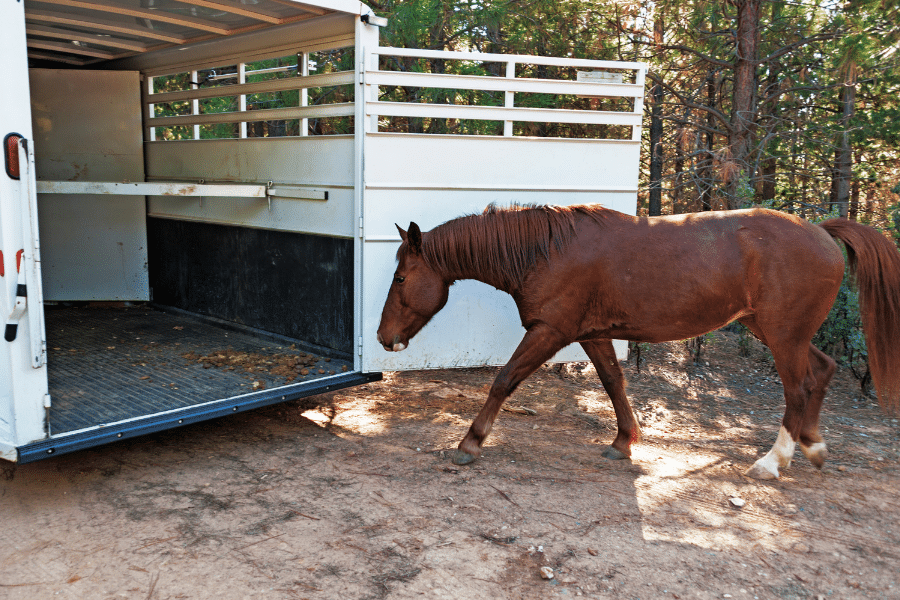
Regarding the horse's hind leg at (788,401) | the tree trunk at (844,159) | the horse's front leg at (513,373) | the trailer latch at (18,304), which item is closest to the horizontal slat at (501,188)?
the horse's front leg at (513,373)

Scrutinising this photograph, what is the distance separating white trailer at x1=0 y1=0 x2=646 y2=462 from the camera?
11.8ft

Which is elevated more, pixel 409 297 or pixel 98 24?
pixel 98 24

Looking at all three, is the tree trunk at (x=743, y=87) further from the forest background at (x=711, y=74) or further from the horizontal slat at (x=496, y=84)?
the horizontal slat at (x=496, y=84)

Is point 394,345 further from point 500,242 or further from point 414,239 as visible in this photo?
point 500,242

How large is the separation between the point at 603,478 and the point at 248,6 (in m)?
3.77

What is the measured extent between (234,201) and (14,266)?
109 inches

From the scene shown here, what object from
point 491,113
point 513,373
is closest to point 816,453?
point 513,373

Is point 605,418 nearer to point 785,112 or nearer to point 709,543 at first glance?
point 709,543

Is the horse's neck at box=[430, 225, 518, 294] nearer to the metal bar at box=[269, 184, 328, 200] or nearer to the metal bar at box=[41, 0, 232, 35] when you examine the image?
the metal bar at box=[269, 184, 328, 200]

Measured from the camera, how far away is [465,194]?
467 cm

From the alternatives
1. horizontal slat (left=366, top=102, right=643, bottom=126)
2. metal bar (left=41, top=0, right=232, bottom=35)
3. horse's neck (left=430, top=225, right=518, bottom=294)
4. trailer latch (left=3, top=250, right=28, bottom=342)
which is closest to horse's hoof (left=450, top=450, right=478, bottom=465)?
horse's neck (left=430, top=225, right=518, bottom=294)

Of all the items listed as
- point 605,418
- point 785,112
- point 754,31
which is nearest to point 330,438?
point 605,418

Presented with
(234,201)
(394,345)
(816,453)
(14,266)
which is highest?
(234,201)

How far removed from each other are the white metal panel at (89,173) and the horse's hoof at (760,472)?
5722 millimetres
